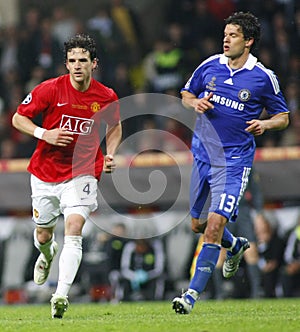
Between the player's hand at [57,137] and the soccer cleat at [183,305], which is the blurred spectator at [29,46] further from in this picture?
the soccer cleat at [183,305]

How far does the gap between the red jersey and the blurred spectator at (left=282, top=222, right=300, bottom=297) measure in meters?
5.79

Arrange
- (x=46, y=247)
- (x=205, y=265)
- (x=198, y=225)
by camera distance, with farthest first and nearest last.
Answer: (x=46, y=247), (x=198, y=225), (x=205, y=265)

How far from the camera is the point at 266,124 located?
32.3 ft

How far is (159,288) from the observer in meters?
15.7

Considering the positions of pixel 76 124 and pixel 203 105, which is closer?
pixel 203 105

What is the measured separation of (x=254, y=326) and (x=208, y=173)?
2.32 m

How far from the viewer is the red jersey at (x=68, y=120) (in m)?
9.97

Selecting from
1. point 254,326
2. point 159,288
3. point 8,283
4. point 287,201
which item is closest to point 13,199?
point 8,283

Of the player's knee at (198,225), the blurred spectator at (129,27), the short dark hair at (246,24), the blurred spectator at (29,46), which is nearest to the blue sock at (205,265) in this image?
the player's knee at (198,225)

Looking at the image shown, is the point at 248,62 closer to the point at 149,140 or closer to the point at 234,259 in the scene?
the point at 234,259

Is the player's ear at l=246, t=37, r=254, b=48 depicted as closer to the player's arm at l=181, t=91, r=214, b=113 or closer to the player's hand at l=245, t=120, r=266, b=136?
the player's arm at l=181, t=91, r=214, b=113

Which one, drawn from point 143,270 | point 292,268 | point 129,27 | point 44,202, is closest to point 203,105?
point 44,202

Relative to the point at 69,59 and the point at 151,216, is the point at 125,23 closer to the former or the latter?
the point at 151,216

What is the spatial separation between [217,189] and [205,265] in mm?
855
